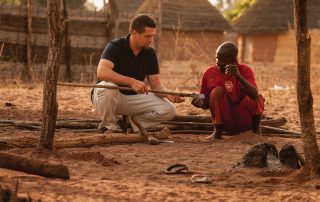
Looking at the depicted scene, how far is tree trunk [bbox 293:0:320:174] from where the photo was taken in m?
4.59

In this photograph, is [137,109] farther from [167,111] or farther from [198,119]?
[198,119]

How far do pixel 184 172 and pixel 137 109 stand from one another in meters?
2.32

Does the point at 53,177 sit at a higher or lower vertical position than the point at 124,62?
lower

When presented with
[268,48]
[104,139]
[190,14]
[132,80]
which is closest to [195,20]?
[190,14]

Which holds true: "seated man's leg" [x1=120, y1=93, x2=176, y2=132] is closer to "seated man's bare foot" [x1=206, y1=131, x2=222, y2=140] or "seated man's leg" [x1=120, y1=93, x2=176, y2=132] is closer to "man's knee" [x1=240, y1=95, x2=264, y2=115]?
"seated man's bare foot" [x1=206, y1=131, x2=222, y2=140]

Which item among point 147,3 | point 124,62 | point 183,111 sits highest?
point 147,3

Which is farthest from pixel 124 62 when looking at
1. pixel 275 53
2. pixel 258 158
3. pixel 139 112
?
pixel 275 53

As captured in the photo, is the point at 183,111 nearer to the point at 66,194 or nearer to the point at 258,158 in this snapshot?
the point at 258,158

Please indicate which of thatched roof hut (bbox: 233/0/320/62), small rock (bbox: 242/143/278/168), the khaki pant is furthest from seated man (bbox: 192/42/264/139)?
thatched roof hut (bbox: 233/0/320/62)

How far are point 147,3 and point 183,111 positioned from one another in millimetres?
22587

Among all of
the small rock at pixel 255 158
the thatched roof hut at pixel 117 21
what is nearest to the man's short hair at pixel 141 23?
the small rock at pixel 255 158

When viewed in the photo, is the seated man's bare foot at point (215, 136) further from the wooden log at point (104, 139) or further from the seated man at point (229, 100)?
the wooden log at point (104, 139)

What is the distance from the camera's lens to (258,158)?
17.2 ft

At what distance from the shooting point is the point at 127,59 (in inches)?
281
